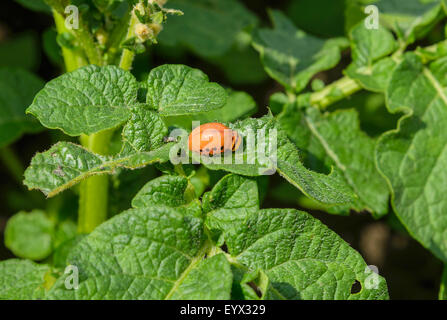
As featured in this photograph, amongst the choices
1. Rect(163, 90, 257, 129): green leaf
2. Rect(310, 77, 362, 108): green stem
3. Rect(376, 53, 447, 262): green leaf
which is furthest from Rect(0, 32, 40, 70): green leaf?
Rect(376, 53, 447, 262): green leaf

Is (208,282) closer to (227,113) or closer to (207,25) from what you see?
(227,113)

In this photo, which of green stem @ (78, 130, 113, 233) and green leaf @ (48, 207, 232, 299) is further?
green stem @ (78, 130, 113, 233)

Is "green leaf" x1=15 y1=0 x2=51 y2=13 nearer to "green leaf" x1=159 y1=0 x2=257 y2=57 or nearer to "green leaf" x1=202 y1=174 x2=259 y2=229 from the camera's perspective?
"green leaf" x1=159 y1=0 x2=257 y2=57

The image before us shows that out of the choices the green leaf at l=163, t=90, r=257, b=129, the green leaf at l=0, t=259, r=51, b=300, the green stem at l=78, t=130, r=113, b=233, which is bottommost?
the green leaf at l=0, t=259, r=51, b=300

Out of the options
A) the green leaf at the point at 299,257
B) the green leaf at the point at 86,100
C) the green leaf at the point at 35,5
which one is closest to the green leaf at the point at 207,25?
the green leaf at the point at 35,5

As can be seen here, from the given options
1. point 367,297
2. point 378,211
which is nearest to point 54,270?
point 367,297

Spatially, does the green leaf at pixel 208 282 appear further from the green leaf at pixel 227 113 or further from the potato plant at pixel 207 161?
the green leaf at pixel 227 113

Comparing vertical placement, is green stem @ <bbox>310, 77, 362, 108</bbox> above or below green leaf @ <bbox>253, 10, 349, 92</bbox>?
below
